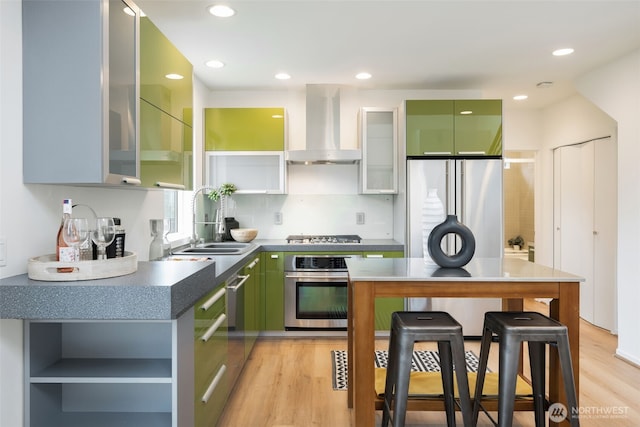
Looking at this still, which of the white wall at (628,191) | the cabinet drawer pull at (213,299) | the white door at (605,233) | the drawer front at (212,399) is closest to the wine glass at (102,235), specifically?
the cabinet drawer pull at (213,299)

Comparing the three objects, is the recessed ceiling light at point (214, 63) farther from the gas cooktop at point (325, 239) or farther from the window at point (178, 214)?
the gas cooktop at point (325, 239)

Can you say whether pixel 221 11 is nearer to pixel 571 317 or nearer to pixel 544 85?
pixel 571 317

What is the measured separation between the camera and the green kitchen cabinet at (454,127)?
401 cm

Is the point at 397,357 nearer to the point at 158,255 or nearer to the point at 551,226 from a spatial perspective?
the point at 158,255

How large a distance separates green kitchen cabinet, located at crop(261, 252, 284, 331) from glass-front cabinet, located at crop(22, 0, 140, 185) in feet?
7.80

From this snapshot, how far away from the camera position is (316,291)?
4.02 m

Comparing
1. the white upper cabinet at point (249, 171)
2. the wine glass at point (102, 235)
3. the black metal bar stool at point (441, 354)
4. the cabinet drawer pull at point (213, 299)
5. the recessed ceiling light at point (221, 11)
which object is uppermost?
the recessed ceiling light at point (221, 11)

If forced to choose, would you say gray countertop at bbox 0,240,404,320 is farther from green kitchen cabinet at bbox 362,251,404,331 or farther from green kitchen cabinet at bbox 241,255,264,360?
green kitchen cabinet at bbox 362,251,404,331

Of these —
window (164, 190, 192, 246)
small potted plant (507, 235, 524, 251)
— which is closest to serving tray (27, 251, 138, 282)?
window (164, 190, 192, 246)

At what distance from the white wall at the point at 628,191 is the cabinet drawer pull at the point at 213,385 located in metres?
3.28

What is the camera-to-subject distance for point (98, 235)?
1776 millimetres

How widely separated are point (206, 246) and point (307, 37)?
2.00 meters

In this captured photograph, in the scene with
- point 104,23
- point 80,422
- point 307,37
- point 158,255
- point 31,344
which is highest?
point 307,37

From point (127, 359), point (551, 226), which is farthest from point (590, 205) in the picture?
point (127, 359)
